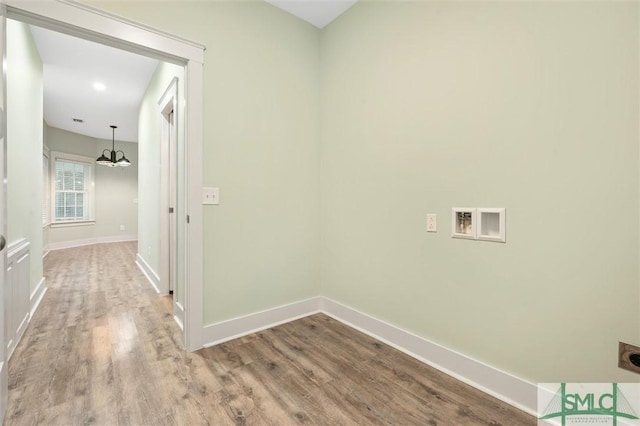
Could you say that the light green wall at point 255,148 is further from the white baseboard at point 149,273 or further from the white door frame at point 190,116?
the white baseboard at point 149,273

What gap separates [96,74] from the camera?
3.80 meters

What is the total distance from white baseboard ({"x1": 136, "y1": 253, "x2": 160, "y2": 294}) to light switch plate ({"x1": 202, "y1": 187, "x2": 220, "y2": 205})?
2.00 metres

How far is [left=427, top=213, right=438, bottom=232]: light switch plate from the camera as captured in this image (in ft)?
6.14

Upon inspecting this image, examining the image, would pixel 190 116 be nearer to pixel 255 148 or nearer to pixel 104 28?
pixel 255 148

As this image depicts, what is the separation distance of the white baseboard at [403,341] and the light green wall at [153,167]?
0.73 metres

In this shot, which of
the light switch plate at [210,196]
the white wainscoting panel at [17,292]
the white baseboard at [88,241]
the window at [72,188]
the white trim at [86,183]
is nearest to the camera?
the white wainscoting panel at [17,292]

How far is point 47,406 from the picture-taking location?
150 cm

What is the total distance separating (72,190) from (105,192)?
74 centimetres

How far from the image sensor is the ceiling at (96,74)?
2604 millimetres

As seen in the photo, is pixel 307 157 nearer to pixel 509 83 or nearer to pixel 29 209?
pixel 509 83

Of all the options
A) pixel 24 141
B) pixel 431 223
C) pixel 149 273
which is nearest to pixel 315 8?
pixel 431 223

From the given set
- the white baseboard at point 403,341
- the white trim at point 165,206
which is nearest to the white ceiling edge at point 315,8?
the white trim at point 165,206

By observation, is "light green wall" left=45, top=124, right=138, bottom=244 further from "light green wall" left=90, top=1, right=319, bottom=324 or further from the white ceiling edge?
the white ceiling edge

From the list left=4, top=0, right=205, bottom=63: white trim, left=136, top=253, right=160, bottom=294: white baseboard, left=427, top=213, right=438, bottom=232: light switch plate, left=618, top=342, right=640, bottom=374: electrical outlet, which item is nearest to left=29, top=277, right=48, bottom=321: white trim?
left=136, top=253, right=160, bottom=294: white baseboard
